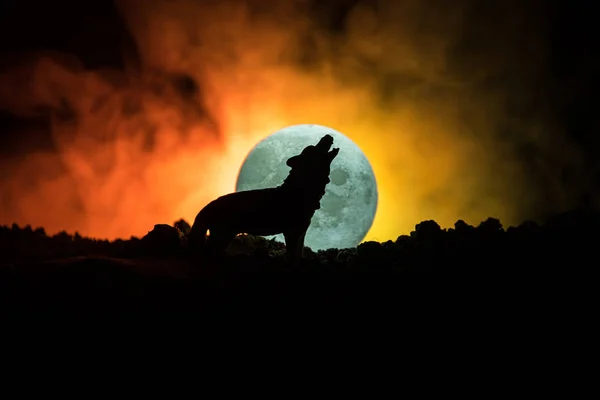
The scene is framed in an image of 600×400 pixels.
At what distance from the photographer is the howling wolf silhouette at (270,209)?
12.1 ft

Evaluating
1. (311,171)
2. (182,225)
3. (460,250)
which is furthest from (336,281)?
(182,225)

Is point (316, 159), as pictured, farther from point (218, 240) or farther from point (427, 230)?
point (427, 230)

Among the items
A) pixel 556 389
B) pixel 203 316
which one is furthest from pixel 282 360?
pixel 556 389

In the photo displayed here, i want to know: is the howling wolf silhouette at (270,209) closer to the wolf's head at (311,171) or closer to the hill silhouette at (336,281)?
the wolf's head at (311,171)

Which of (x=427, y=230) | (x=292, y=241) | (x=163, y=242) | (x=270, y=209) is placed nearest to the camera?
(x=270, y=209)

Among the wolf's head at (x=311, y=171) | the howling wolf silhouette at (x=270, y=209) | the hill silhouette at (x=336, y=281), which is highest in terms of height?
the wolf's head at (x=311, y=171)

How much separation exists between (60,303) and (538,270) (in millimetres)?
3102

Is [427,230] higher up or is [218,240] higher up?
[427,230]

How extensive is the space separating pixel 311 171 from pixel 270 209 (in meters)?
0.51

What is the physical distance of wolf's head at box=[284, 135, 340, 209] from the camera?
3.73m

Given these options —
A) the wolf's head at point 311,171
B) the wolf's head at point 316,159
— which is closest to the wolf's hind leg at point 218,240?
the wolf's head at point 311,171

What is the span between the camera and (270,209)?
3.69 m

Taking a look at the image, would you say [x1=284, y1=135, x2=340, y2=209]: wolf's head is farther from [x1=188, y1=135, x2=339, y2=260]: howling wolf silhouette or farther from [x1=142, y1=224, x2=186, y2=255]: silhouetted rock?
[x1=142, y1=224, x2=186, y2=255]: silhouetted rock

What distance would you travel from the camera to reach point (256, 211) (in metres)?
3.68
